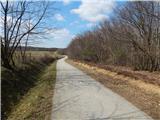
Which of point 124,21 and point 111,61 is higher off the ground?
point 124,21

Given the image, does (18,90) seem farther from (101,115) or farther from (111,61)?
(111,61)

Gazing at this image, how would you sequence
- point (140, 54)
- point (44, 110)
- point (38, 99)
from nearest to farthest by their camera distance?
point (44, 110) → point (38, 99) → point (140, 54)

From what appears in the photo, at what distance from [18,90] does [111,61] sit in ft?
138

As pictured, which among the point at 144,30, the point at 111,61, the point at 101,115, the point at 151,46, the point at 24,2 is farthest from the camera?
the point at 111,61

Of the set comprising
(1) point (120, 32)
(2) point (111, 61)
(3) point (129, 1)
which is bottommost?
(2) point (111, 61)

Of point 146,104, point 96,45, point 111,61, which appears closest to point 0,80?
point 146,104

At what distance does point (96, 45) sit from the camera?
229 ft

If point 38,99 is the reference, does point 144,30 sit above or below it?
above

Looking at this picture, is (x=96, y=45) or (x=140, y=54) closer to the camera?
(x=140, y=54)

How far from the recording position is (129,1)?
38.2 m

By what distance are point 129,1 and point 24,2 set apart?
54.3 feet

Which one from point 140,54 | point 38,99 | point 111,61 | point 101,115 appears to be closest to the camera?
point 101,115

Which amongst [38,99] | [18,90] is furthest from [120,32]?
[38,99]

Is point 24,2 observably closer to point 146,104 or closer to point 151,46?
point 151,46
